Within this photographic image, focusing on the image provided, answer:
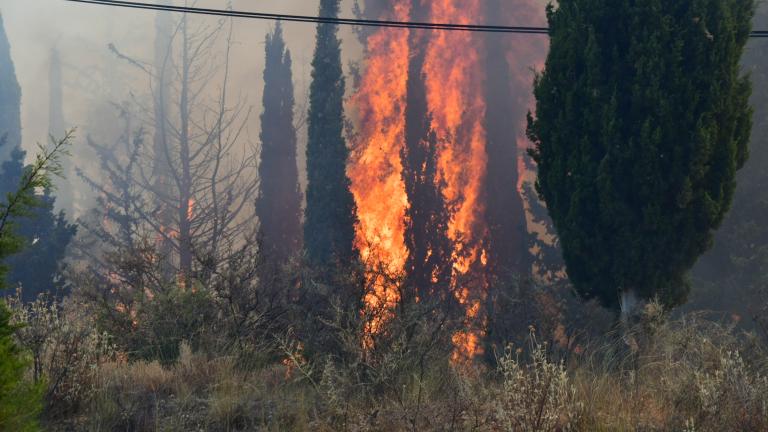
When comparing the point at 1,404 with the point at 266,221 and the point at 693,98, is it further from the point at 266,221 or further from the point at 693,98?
the point at 266,221

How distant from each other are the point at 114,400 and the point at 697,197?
27.3ft

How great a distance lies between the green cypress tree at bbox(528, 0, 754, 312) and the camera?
9602 mm

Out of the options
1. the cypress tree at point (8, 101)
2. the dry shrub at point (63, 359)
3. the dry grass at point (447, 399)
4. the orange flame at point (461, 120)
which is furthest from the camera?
the cypress tree at point (8, 101)

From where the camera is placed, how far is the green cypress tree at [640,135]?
960 centimetres

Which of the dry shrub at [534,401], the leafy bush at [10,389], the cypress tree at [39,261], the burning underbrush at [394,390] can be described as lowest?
the cypress tree at [39,261]

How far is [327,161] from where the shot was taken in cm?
2325

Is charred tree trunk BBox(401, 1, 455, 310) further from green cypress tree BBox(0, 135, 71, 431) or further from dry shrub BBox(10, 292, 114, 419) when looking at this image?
green cypress tree BBox(0, 135, 71, 431)

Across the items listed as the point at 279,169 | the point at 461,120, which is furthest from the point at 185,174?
the point at 461,120

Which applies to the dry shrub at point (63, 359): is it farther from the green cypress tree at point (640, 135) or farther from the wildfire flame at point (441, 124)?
the wildfire flame at point (441, 124)

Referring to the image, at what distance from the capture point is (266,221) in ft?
87.1

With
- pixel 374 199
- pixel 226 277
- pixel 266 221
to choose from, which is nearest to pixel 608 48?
pixel 226 277

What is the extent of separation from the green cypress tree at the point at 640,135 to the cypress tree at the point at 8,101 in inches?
1596

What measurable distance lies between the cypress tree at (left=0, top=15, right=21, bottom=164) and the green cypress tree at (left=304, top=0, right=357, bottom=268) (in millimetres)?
27065

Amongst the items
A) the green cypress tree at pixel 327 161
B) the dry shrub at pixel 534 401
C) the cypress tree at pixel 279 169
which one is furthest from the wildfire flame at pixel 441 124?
the dry shrub at pixel 534 401
